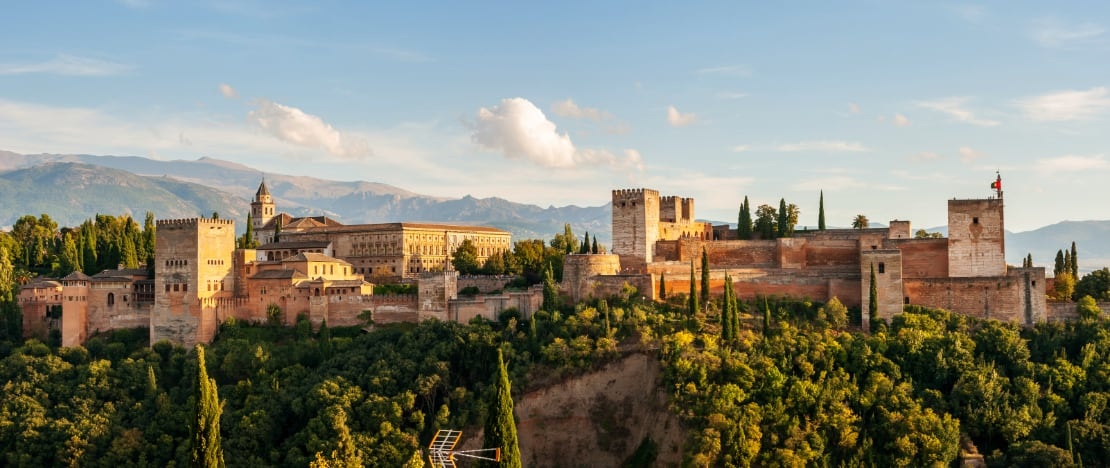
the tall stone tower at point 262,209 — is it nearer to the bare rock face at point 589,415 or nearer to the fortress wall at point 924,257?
the bare rock face at point 589,415

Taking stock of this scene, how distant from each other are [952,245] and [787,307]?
824cm

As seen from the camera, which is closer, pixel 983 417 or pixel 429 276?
pixel 983 417

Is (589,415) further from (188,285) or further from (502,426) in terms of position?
(188,285)

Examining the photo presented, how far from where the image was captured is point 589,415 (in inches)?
1838

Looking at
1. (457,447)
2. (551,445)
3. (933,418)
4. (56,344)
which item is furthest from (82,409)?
(933,418)

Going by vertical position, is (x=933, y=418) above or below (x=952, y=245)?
below

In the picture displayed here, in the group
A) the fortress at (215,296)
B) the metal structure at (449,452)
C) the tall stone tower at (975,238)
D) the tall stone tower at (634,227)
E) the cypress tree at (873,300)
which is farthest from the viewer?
the tall stone tower at (634,227)

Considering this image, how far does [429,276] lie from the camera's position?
52.5m

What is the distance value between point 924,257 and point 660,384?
1464 cm

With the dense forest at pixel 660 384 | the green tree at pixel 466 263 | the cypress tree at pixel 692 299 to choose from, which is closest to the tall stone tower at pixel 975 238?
the dense forest at pixel 660 384

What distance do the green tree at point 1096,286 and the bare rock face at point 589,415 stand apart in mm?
21090

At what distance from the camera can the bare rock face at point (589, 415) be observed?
1817 inches

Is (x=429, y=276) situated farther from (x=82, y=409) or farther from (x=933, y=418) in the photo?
(x=933, y=418)

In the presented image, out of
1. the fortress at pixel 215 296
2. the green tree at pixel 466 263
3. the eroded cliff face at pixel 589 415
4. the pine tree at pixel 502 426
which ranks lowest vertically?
the eroded cliff face at pixel 589 415
